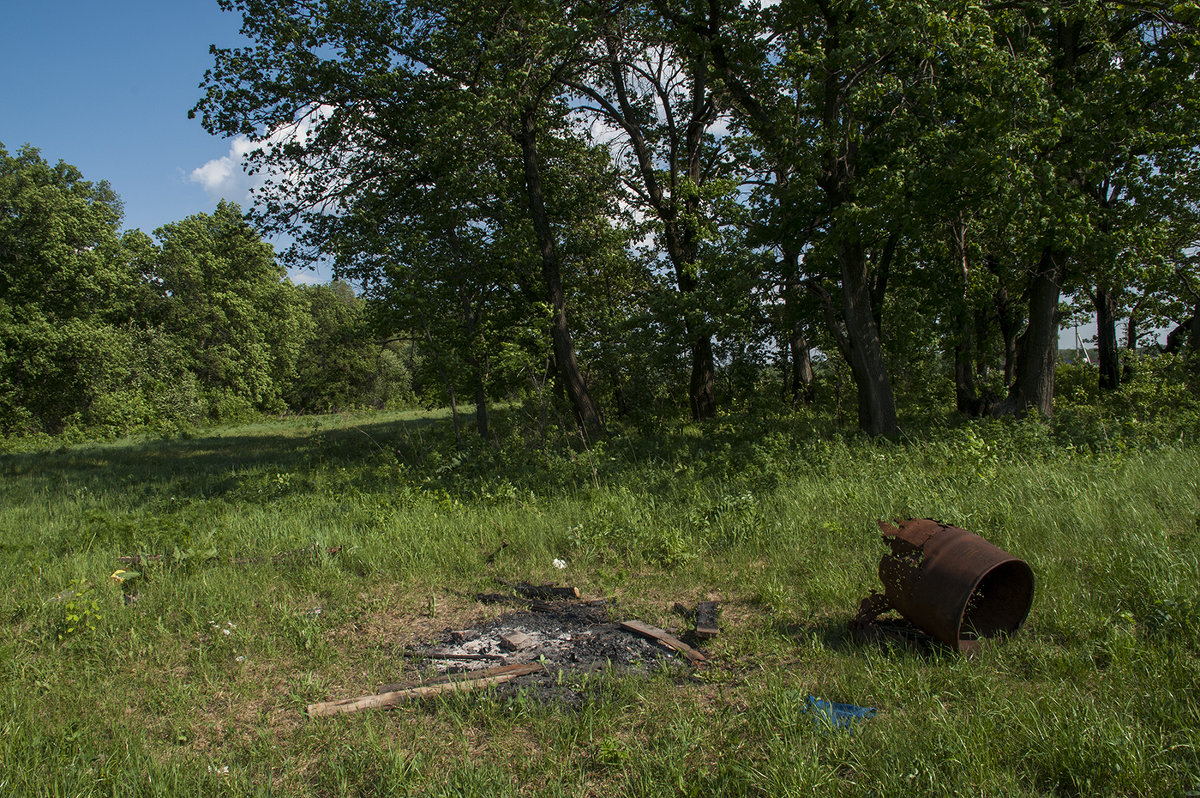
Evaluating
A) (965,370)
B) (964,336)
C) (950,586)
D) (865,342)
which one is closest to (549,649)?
(950,586)

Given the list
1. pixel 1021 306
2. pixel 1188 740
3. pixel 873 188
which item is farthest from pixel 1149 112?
pixel 1188 740

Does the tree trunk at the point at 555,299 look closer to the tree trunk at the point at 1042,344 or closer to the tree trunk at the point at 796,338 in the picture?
the tree trunk at the point at 796,338

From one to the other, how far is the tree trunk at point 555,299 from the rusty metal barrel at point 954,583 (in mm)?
10736

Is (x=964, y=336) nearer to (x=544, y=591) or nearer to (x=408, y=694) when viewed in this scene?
(x=544, y=591)

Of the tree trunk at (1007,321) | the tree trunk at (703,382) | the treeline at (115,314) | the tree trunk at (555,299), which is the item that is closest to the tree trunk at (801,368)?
the tree trunk at (703,382)

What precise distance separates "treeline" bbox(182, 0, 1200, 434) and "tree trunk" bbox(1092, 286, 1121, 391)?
88 millimetres

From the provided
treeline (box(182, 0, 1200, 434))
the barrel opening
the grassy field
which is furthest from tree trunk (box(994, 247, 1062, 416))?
the barrel opening

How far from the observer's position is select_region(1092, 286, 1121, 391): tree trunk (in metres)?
17.0

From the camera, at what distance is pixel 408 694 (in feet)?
13.4

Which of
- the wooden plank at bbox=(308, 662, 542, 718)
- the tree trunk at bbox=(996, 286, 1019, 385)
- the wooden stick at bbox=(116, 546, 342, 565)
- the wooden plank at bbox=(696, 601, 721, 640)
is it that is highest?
the tree trunk at bbox=(996, 286, 1019, 385)

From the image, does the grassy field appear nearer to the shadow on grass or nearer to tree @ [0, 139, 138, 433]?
the shadow on grass

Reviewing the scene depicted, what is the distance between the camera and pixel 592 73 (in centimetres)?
1658

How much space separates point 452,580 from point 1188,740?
205 inches

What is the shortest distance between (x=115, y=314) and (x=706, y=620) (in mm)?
40438
